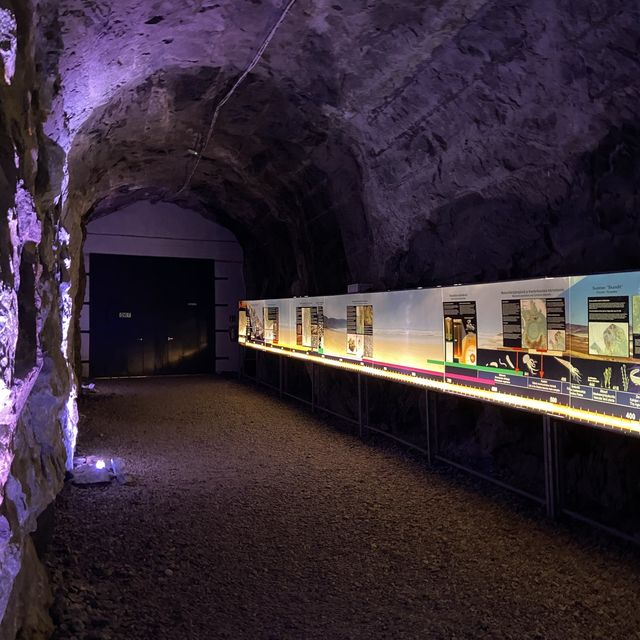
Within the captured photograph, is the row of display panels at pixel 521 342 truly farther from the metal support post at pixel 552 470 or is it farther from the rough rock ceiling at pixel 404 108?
the rough rock ceiling at pixel 404 108

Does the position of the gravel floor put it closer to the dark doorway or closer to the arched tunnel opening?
the arched tunnel opening

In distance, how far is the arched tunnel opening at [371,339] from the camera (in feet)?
11.1

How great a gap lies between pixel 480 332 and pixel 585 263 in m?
1.10

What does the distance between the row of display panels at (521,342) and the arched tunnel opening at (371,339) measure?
3 centimetres

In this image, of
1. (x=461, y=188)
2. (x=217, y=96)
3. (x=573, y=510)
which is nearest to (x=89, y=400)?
(x=217, y=96)

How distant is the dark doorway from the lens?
15.1 meters

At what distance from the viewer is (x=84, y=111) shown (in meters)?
5.45

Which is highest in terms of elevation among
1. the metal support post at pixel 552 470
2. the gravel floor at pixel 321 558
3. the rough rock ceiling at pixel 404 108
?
the rough rock ceiling at pixel 404 108

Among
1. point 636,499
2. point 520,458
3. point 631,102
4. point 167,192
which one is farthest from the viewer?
point 167,192

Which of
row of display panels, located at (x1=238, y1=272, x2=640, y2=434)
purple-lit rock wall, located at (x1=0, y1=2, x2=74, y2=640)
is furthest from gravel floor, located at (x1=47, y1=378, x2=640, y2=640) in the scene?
row of display panels, located at (x1=238, y1=272, x2=640, y2=434)

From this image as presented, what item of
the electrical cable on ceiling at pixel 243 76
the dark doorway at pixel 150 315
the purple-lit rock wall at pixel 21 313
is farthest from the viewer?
the dark doorway at pixel 150 315

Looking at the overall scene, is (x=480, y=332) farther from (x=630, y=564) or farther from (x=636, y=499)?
(x=630, y=564)

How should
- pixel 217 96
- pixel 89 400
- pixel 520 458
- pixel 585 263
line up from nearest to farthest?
1. pixel 585 263
2. pixel 520 458
3. pixel 217 96
4. pixel 89 400

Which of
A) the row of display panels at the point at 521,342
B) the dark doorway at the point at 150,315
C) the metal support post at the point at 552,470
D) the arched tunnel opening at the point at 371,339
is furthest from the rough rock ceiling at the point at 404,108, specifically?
the dark doorway at the point at 150,315
